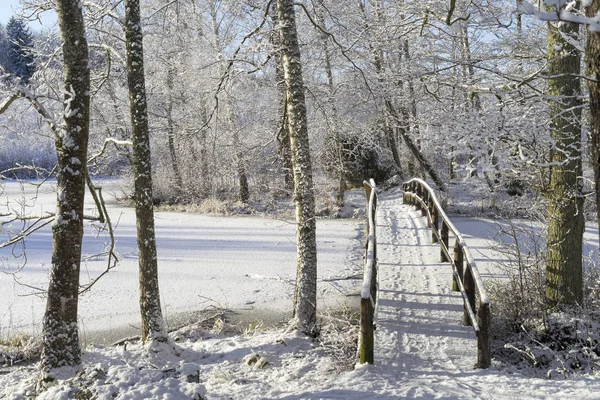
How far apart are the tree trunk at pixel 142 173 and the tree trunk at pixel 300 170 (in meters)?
1.98

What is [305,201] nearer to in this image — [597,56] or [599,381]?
[599,381]

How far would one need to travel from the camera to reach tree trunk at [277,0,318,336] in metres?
6.98

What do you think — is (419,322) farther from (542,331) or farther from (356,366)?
(542,331)

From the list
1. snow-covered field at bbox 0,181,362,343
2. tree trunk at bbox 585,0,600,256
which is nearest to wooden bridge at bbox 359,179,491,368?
snow-covered field at bbox 0,181,362,343

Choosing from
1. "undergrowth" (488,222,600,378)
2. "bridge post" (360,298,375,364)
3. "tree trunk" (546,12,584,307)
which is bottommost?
"undergrowth" (488,222,600,378)

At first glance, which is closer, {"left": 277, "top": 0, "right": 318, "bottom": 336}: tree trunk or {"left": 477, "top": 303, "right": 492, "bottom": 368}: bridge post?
{"left": 477, "top": 303, "right": 492, "bottom": 368}: bridge post

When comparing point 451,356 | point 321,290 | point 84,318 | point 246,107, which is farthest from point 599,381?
point 246,107

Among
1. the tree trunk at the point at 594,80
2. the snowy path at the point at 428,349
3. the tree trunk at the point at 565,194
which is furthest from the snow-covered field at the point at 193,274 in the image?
the tree trunk at the point at 594,80

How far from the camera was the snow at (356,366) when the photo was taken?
13.8 ft

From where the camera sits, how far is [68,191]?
4785 millimetres

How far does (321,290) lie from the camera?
1027cm

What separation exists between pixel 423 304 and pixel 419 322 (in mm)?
683

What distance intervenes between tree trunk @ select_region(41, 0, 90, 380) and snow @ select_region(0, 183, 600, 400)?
467 mm

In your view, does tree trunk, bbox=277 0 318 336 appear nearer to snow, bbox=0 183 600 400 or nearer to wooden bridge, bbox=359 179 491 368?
snow, bbox=0 183 600 400
